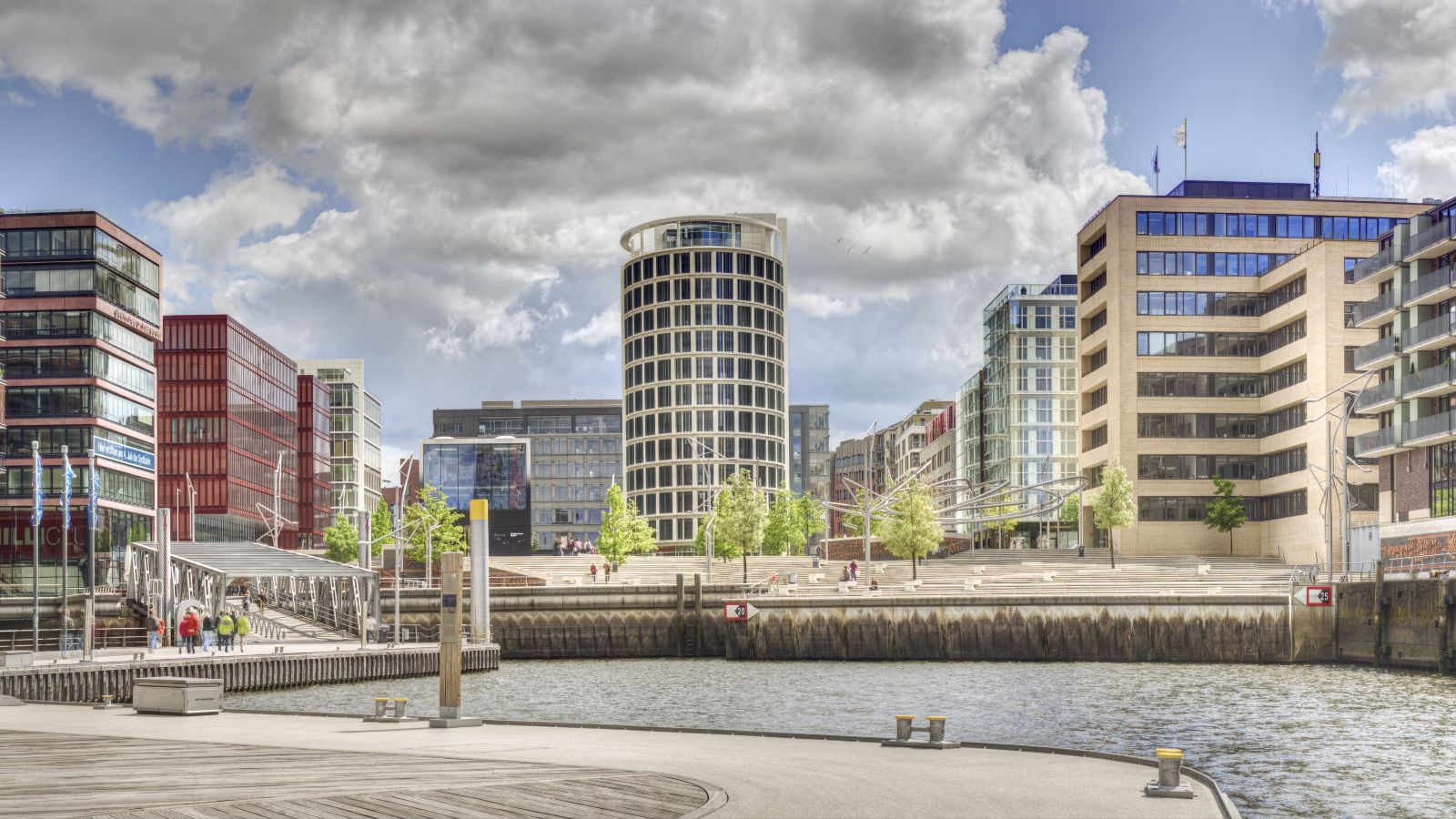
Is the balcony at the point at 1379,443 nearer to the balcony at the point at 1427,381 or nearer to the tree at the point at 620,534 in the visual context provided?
the balcony at the point at 1427,381

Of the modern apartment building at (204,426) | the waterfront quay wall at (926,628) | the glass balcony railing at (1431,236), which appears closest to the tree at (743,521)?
the waterfront quay wall at (926,628)

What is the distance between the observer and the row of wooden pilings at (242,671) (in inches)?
2080

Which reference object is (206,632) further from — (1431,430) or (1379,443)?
(1379,443)

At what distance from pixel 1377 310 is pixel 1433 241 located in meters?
7.79

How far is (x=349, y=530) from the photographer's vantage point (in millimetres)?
147000

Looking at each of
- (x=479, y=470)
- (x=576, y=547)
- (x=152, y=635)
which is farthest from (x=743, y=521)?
(x=479, y=470)

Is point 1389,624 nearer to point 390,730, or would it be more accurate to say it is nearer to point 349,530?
point 390,730

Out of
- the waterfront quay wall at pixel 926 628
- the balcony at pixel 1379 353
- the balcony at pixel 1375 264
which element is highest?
the balcony at pixel 1375 264

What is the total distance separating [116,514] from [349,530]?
26.8 m

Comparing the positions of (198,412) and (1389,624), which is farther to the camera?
(198,412)

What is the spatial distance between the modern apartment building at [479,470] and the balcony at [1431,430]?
11692 centimetres

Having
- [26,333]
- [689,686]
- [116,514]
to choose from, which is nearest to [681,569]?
[116,514]

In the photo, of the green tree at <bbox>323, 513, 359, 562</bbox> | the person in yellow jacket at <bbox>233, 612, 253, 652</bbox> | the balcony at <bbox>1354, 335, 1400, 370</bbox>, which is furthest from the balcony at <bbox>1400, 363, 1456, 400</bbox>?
the green tree at <bbox>323, 513, 359, 562</bbox>

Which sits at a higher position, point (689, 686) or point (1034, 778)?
point (1034, 778)
